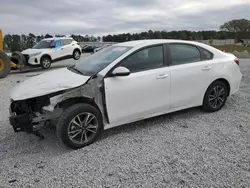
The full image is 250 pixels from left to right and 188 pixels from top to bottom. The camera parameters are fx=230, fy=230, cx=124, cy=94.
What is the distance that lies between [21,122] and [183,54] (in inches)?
118

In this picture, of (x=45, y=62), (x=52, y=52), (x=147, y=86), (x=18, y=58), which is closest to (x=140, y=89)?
(x=147, y=86)

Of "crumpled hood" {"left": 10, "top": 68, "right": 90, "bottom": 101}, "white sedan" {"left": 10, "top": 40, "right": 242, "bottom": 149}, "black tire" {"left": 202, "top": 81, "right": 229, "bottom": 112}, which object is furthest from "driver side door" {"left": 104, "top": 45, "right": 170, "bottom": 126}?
"black tire" {"left": 202, "top": 81, "right": 229, "bottom": 112}

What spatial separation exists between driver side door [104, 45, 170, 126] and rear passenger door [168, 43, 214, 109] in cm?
18

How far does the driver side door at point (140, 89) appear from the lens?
3.57 m

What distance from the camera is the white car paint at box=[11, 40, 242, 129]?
3.51 meters

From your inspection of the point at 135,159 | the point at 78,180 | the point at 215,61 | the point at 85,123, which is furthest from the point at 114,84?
the point at 215,61

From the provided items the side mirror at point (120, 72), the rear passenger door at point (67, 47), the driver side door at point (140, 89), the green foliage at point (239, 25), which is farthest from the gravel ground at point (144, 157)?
the green foliage at point (239, 25)

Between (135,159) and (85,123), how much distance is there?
36.5 inches

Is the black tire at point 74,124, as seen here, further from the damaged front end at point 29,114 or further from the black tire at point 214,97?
the black tire at point 214,97

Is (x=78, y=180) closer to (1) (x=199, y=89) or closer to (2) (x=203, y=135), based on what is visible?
(2) (x=203, y=135)

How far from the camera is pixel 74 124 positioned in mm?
3369

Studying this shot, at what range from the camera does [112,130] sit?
13.4ft

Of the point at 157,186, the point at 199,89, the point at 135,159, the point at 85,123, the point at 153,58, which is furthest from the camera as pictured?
the point at 199,89

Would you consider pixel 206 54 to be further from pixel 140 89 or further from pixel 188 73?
pixel 140 89
